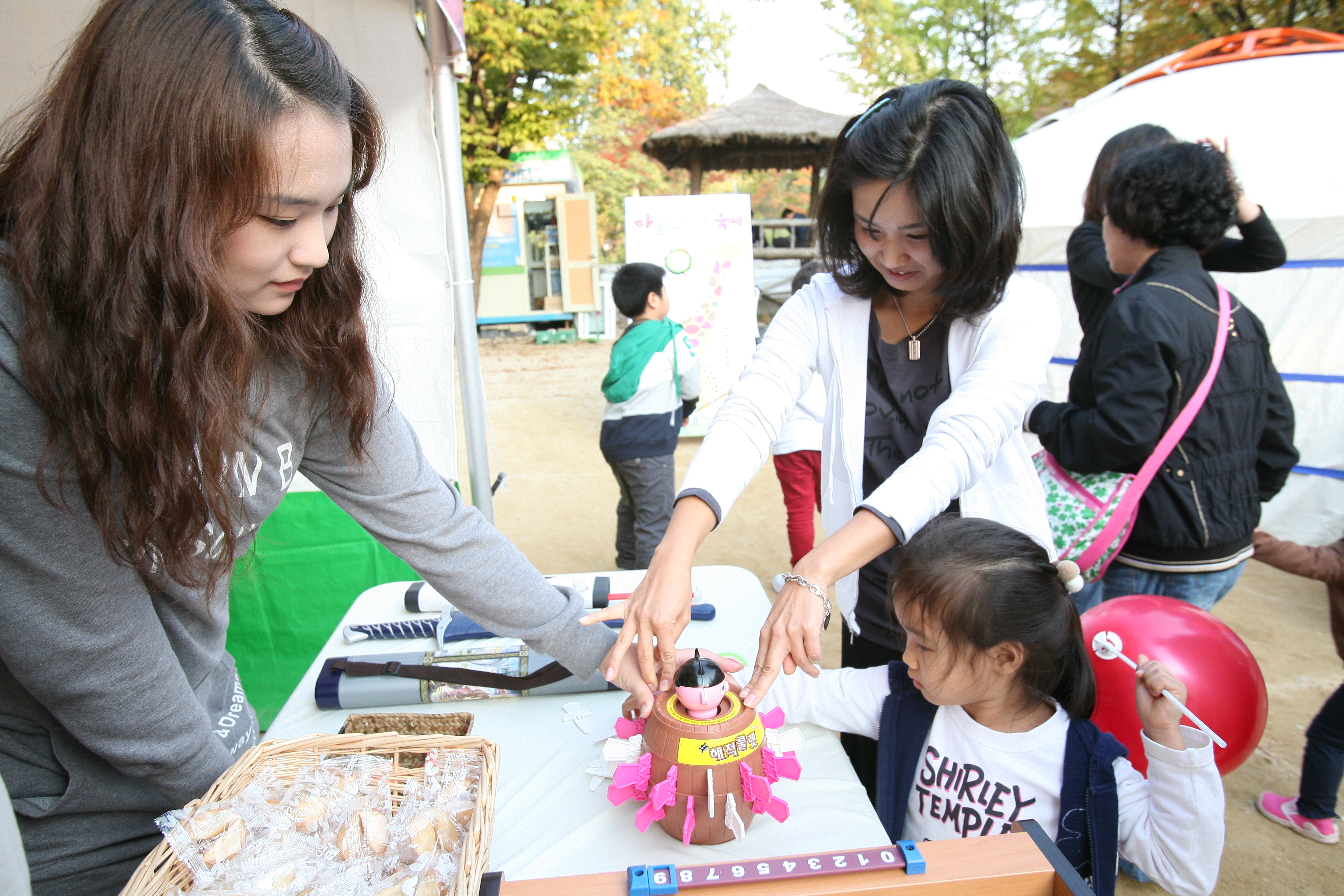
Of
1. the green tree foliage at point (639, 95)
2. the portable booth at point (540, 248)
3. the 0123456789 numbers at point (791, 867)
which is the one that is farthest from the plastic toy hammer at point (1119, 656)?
the green tree foliage at point (639, 95)

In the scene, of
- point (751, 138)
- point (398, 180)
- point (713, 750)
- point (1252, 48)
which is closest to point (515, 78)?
point (751, 138)

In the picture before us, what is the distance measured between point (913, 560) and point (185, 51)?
1.24m

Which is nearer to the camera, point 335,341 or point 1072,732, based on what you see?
point 335,341

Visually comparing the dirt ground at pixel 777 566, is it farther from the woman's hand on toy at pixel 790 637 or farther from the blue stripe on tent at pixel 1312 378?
the woman's hand on toy at pixel 790 637

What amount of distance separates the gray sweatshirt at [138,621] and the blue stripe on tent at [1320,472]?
4.86 metres

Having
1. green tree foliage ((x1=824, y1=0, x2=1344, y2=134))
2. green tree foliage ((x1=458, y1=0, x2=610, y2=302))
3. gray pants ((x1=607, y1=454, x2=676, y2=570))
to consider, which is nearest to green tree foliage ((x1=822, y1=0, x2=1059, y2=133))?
green tree foliage ((x1=824, y1=0, x2=1344, y2=134))

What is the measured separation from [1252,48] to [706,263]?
412 centimetres

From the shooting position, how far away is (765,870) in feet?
2.91

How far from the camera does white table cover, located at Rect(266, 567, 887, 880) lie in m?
1.15

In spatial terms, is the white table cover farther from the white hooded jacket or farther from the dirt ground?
the dirt ground

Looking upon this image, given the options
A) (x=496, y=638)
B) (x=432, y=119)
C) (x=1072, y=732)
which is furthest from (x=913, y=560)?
(x=432, y=119)

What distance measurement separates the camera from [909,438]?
4.89ft

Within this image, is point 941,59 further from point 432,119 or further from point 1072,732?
point 1072,732

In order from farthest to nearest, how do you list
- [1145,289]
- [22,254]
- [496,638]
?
1. [1145,289]
2. [496,638]
3. [22,254]
